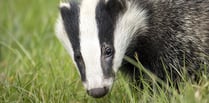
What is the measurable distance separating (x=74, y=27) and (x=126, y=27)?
40 centimetres

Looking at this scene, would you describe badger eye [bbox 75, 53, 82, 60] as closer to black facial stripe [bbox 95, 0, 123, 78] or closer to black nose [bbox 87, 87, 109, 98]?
black facial stripe [bbox 95, 0, 123, 78]

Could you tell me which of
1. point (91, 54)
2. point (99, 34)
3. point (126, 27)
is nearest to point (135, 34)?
point (126, 27)

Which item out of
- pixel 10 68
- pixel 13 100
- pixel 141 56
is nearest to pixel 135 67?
pixel 141 56

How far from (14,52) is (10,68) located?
42 cm

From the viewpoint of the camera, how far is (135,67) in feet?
18.3

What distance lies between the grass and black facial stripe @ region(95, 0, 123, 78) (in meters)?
0.20

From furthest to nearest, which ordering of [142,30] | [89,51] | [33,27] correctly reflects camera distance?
[33,27], [142,30], [89,51]

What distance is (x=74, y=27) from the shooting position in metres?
5.14

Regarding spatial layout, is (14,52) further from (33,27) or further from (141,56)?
(141,56)

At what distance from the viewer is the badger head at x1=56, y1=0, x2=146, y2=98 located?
4918 millimetres

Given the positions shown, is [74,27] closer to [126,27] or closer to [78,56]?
[78,56]

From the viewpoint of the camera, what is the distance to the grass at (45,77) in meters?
5.01

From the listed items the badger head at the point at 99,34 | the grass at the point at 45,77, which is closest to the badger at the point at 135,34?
the badger head at the point at 99,34

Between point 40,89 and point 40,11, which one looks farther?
point 40,11
